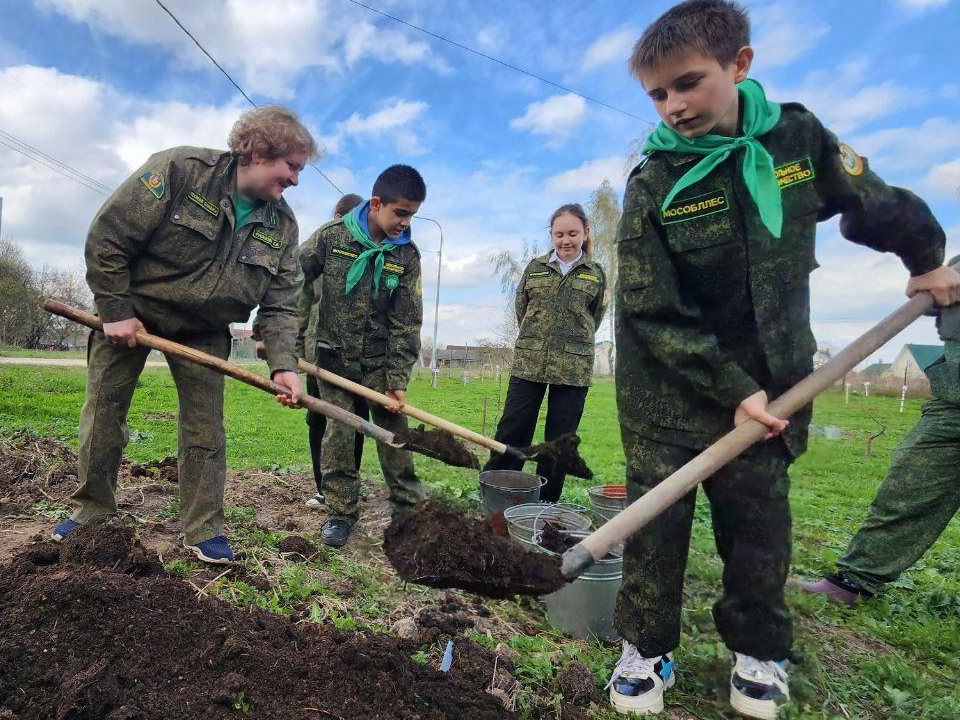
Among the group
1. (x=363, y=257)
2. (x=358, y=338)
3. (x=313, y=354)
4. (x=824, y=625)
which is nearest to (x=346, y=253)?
(x=363, y=257)

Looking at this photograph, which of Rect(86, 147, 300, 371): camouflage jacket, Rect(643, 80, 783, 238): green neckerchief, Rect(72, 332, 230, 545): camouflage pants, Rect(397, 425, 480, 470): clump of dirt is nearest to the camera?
Rect(643, 80, 783, 238): green neckerchief

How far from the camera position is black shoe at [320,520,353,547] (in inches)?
143

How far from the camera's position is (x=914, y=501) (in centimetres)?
315

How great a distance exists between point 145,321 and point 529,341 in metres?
2.71

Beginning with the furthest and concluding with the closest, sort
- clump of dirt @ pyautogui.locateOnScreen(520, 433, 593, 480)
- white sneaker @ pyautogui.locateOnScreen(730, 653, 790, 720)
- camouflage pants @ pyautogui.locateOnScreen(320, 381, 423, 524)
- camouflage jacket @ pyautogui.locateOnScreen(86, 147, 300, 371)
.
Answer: clump of dirt @ pyautogui.locateOnScreen(520, 433, 593, 480)
camouflage pants @ pyautogui.locateOnScreen(320, 381, 423, 524)
camouflage jacket @ pyautogui.locateOnScreen(86, 147, 300, 371)
white sneaker @ pyautogui.locateOnScreen(730, 653, 790, 720)

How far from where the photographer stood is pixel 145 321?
10.3 ft

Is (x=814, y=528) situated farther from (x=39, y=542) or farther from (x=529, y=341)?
(x=39, y=542)

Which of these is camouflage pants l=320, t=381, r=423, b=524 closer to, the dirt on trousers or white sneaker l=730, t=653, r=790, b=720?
the dirt on trousers

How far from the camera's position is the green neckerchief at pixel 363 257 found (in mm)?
3918

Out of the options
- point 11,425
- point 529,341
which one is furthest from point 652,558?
point 11,425

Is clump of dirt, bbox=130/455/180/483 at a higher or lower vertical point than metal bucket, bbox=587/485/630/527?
lower

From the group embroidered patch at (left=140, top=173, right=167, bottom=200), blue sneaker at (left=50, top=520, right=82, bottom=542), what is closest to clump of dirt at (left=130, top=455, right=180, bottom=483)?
blue sneaker at (left=50, top=520, right=82, bottom=542)

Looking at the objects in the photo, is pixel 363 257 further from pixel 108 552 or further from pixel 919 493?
pixel 919 493

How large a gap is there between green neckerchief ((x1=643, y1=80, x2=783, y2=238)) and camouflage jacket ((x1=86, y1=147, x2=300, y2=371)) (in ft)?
7.11
